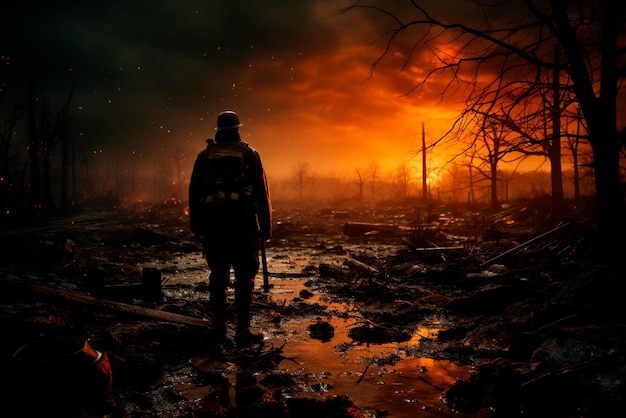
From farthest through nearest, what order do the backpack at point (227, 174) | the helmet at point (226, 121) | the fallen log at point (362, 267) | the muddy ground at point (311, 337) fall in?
1. the fallen log at point (362, 267)
2. the helmet at point (226, 121)
3. the backpack at point (227, 174)
4. the muddy ground at point (311, 337)

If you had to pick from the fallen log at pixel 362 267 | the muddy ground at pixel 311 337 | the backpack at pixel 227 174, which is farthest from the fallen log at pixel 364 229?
the backpack at pixel 227 174

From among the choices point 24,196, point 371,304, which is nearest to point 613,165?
point 371,304

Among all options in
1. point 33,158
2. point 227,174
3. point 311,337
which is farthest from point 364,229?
point 33,158

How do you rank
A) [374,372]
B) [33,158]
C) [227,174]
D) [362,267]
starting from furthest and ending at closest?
[33,158], [362,267], [227,174], [374,372]

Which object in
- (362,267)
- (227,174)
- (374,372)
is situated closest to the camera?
(374,372)

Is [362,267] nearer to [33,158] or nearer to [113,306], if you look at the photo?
[113,306]

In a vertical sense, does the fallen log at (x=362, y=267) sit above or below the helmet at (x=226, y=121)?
below

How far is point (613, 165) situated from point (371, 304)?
4.68 meters

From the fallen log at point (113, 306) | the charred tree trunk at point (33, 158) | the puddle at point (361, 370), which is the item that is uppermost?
the charred tree trunk at point (33, 158)

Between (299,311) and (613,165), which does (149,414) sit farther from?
(613,165)

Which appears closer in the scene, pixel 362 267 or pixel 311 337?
pixel 311 337

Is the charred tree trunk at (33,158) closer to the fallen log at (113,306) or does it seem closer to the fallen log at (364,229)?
the fallen log at (364,229)

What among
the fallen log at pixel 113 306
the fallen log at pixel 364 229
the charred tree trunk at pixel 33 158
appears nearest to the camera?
the fallen log at pixel 113 306

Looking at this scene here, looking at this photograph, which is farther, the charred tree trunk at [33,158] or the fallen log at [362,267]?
the charred tree trunk at [33,158]
